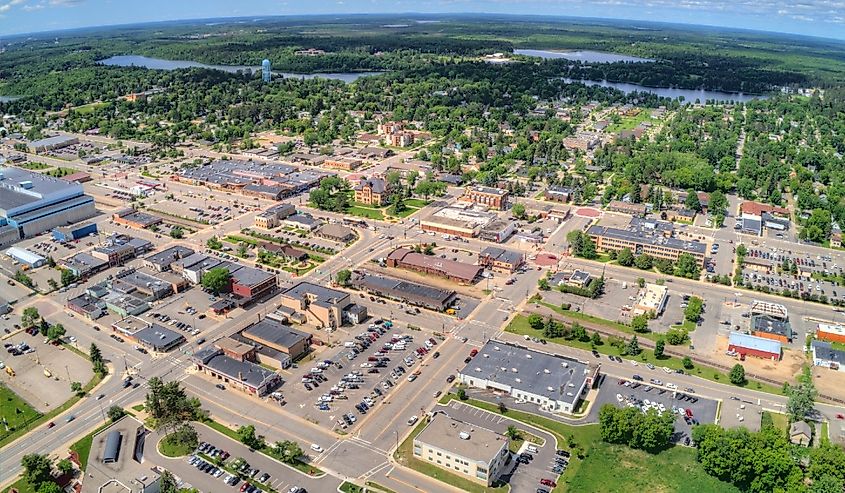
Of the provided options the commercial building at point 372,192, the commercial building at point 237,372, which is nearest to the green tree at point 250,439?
the commercial building at point 237,372

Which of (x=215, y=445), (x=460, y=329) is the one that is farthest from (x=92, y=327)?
(x=460, y=329)

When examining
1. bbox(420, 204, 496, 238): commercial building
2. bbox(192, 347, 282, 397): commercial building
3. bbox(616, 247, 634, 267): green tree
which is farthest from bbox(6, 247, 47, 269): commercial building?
bbox(616, 247, 634, 267): green tree

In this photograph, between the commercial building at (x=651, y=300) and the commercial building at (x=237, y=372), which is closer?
the commercial building at (x=237, y=372)

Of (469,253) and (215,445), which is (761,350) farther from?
(215,445)

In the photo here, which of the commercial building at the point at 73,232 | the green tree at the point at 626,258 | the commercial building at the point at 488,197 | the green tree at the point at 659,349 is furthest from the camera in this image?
the commercial building at the point at 488,197

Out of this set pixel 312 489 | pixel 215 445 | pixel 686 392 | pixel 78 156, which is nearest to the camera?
pixel 312 489

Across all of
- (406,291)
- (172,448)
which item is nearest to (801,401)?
(406,291)

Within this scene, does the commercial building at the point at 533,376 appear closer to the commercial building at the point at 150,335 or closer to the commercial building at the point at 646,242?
the commercial building at the point at 150,335
